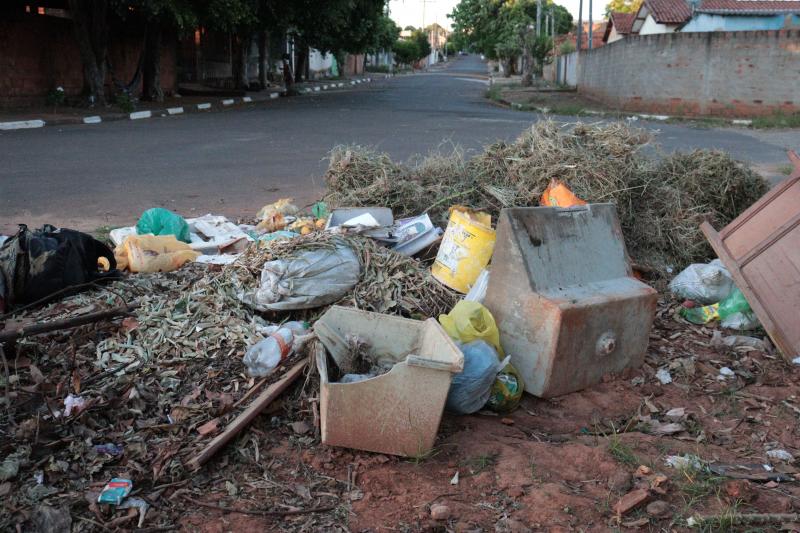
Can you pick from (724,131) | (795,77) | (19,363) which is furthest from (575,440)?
(795,77)

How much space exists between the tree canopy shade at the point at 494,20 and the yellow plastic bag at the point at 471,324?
39.6 metres

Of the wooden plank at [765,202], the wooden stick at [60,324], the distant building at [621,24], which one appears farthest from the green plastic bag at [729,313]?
the distant building at [621,24]

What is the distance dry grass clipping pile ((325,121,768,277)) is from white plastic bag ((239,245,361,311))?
4.87 feet

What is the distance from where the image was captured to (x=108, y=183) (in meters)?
8.29

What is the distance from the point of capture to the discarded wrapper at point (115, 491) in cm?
252

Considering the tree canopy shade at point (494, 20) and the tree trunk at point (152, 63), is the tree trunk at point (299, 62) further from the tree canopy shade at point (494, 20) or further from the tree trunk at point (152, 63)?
the tree canopy shade at point (494, 20)

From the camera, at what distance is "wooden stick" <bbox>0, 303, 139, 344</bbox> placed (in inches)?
124

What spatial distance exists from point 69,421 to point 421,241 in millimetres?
2554

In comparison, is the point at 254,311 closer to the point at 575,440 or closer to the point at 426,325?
the point at 426,325

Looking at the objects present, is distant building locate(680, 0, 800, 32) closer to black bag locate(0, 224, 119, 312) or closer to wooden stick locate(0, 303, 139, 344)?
black bag locate(0, 224, 119, 312)

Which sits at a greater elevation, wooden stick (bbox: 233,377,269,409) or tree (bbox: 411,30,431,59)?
tree (bbox: 411,30,431,59)

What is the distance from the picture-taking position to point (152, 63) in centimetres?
1942

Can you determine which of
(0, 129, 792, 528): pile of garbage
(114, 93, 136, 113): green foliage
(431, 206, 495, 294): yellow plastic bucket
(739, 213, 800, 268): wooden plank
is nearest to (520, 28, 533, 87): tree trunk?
(114, 93, 136, 113): green foliage

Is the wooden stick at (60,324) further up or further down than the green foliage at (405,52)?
further down
